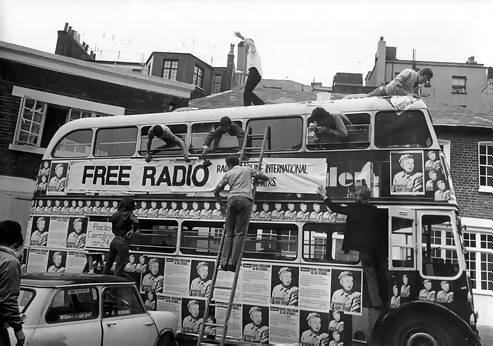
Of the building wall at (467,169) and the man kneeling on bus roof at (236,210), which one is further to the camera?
the building wall at (467,169)

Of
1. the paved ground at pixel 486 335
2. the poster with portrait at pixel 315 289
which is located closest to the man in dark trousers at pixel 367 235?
the poster with portrait at pixel 315 289

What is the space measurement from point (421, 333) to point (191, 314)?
11.7 feet

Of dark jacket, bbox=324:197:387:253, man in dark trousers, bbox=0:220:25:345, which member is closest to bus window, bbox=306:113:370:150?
dark jacket, bbox=324:197:387:253

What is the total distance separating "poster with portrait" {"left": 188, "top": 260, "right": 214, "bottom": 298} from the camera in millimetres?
7668

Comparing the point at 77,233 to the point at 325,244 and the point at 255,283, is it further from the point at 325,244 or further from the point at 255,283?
the point at 325,244

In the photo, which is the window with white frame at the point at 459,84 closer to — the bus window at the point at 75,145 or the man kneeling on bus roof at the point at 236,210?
the bus window at the point at 75,145

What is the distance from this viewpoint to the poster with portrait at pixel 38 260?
891cm

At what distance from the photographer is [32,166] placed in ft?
43.5

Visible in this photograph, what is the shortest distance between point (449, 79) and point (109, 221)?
30.5 m

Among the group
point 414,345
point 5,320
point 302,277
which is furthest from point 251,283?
point 5,320

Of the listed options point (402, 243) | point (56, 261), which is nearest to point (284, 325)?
point (402, 243)

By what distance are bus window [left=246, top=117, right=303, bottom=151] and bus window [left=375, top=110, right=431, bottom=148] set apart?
50.0 inches

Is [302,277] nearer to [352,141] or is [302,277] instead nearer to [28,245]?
[352,141]

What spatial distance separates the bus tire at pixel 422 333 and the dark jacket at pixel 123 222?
4.33 meters
